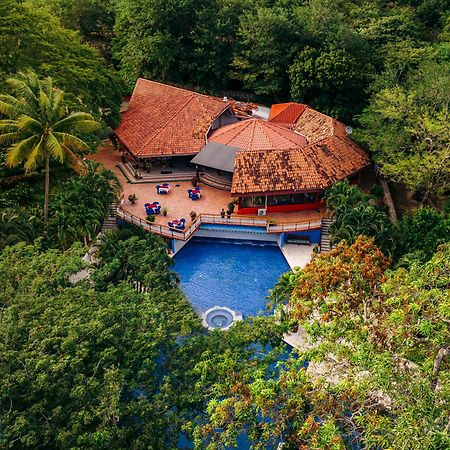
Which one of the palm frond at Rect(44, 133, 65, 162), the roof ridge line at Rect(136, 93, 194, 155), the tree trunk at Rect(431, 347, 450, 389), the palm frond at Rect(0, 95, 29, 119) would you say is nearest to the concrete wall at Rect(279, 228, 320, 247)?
the roof ridge line at Rect(136, 93, 194, 155)

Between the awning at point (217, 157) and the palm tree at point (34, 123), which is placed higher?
the awning at point (217, 157)

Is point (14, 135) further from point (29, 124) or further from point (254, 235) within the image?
point (254, 235)

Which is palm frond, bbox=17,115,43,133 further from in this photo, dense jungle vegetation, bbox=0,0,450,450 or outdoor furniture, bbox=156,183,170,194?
outdoor furniture, bbox=156,183,170,194

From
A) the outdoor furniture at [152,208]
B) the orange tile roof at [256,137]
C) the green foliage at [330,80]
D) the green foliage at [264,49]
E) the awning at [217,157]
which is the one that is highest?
the green foliage at [264,49]

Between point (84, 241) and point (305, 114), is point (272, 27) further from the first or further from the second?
point (84, 241)

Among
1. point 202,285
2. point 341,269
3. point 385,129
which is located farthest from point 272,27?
point 341,269

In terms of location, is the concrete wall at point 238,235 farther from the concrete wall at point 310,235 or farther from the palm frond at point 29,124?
the palm frond at point 29,124

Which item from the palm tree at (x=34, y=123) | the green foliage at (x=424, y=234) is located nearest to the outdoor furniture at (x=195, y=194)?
the palm tree at (x=34, y=123)

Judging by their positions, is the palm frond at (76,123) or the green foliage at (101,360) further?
the palm frond at (76,123)
